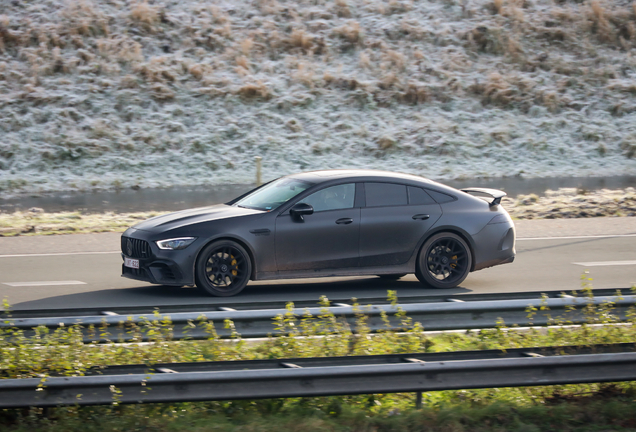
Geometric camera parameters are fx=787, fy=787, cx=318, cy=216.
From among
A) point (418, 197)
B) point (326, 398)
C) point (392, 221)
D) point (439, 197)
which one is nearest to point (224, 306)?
point (326, 398)

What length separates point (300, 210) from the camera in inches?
348

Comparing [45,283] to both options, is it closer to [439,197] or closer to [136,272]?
[136,272]

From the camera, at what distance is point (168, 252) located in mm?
8484

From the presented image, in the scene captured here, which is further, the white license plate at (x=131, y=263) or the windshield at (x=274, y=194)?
the windshield at (x=274, y=194)

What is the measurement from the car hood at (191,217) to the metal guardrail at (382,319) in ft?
9.19

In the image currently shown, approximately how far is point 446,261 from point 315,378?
5.13m

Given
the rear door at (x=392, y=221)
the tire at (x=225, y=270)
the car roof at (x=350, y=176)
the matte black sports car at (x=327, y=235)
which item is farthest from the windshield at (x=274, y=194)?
the rear door at (x=392, y=221)

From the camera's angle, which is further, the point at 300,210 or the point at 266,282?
the point at 266,282

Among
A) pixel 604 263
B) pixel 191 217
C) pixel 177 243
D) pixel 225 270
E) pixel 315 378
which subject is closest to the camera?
pixel 315 378

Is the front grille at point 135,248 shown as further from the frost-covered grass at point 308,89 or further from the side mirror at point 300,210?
the frost-covered grass at point 308,89

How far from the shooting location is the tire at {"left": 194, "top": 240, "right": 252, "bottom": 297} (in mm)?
8609

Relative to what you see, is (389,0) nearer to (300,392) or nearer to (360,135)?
(360,135)

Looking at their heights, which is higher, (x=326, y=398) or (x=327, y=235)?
(x=327, y=235)

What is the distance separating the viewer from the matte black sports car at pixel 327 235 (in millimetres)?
8594
